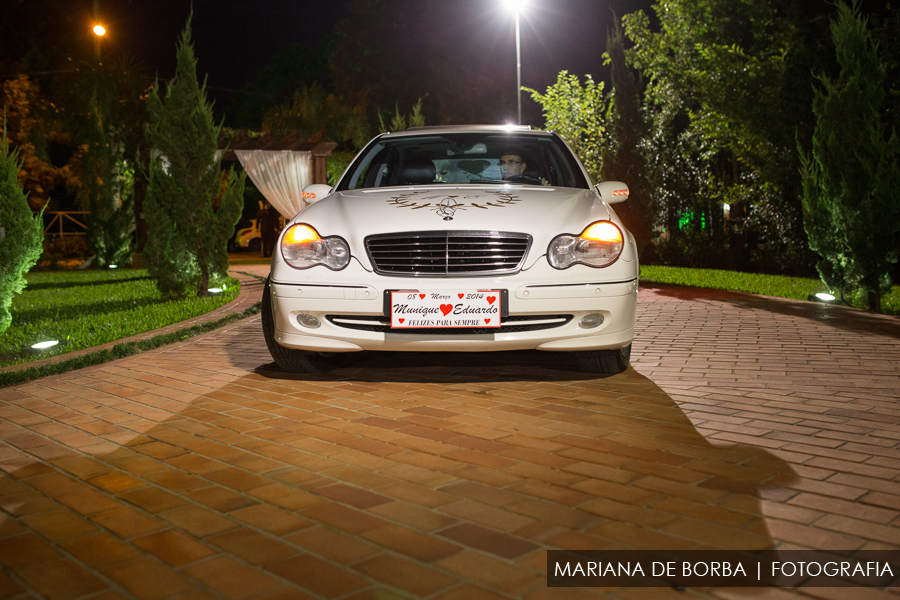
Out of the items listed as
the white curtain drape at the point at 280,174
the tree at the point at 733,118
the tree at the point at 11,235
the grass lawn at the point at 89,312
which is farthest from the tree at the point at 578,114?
the tree at the point at 11,235

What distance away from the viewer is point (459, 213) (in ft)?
15.6

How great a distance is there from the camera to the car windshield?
241 inches

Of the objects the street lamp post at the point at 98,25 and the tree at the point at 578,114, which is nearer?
the street lamp post at the point at 98,25

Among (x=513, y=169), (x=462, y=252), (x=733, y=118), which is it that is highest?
(x=733, y=118)

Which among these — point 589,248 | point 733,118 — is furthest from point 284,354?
point 733,118

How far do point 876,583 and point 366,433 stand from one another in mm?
2302

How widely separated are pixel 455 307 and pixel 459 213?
62cm

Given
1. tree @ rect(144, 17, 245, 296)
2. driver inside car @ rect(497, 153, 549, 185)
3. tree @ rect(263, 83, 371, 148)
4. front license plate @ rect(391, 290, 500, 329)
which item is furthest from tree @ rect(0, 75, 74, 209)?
front license plate @ rect(391, 290, 500, 329)

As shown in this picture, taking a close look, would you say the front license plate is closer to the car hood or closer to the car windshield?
the car hood

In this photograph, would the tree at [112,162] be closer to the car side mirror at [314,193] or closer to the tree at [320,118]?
the tree at [320,118]

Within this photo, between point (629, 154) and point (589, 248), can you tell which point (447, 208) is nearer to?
point (589, 248)

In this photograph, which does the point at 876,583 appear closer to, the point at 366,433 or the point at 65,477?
the point at 366,433

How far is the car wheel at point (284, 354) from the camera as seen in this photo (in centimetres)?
512

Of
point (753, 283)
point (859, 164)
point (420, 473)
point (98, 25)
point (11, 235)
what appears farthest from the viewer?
point (98, 25)
